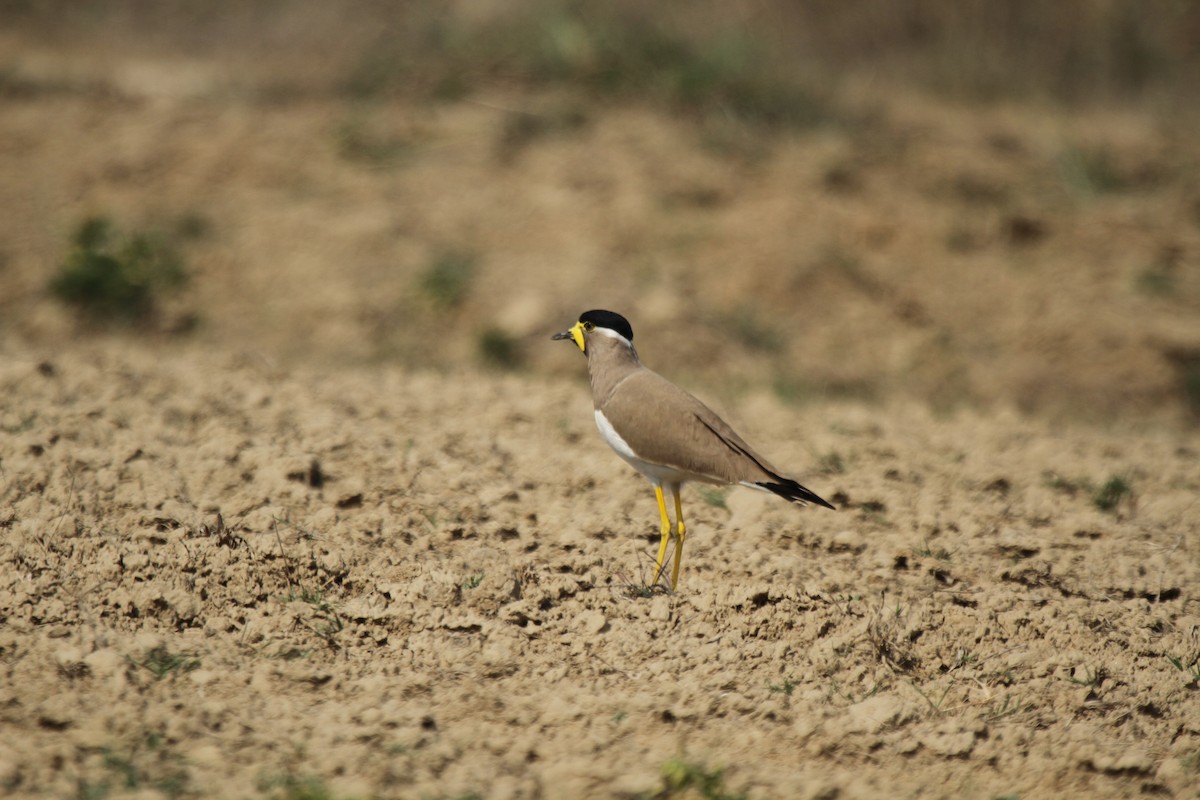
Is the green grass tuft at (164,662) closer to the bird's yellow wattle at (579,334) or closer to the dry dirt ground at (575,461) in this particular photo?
the dry dirt ground at (575,461)

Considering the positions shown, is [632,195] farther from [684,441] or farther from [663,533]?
[684,441]

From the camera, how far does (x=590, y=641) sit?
4215 millimetres

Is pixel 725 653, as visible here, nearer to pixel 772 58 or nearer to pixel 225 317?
pixel 225 317

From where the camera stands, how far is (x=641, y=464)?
4.36 meters

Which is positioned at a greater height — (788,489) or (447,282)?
(447,282)

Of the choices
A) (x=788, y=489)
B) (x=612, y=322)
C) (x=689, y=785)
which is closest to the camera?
(x=689, y=785)

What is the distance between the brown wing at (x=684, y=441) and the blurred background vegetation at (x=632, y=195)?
10.8ft

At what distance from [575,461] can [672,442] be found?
5.02 ft

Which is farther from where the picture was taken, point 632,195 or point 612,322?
point 632,195

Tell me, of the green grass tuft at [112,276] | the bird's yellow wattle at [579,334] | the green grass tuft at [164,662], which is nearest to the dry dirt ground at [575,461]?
the green grass tuft at [164,662]

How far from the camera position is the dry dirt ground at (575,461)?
3.71 m

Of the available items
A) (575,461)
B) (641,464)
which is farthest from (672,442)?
(575,461)

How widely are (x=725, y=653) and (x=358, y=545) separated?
1508 millimetres

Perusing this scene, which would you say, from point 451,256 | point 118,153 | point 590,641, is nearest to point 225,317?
point 451,256
